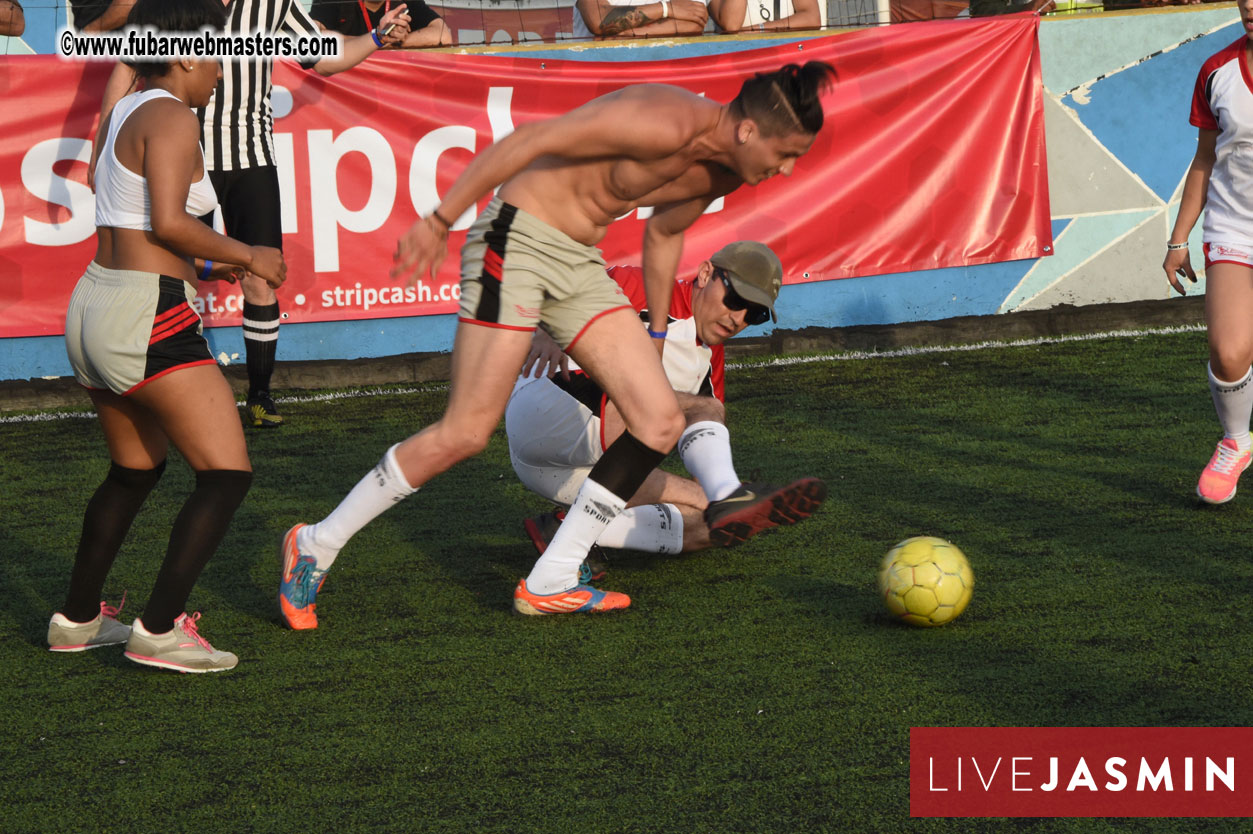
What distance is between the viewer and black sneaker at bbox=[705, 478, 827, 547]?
4.66 meters

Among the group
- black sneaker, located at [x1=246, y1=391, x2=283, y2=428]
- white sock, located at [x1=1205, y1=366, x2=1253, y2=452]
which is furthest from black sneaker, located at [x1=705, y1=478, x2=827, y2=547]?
black sneaker, located at [x1=246, y1=391, x2=283, y2=428]

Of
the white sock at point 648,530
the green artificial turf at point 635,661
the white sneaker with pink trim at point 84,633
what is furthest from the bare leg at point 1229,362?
the white sneaker with pink trim at point 84,633

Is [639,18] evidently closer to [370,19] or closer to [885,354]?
[370,19]

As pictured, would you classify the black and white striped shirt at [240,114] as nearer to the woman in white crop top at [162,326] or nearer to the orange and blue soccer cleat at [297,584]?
the woman in white crop top at [162,326]

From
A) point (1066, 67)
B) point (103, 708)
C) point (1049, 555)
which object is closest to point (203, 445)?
point (103, 708)

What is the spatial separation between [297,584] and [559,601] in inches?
33.2

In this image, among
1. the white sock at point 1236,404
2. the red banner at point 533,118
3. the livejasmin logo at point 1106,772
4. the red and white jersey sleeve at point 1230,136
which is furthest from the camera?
the red banner at point 533,118

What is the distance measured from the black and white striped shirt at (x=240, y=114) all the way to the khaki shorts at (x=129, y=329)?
4.11 meters

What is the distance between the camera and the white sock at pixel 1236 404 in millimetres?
5871

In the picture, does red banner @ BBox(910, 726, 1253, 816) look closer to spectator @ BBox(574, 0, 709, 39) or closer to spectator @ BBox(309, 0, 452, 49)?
spectator @ BBox(309, 0, 452, 49)

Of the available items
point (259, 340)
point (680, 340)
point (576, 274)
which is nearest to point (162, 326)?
point (576, 274)

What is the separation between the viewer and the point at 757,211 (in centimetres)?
1024

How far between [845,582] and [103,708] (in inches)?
95.5

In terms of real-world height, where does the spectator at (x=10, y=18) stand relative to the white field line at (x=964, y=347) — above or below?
above
